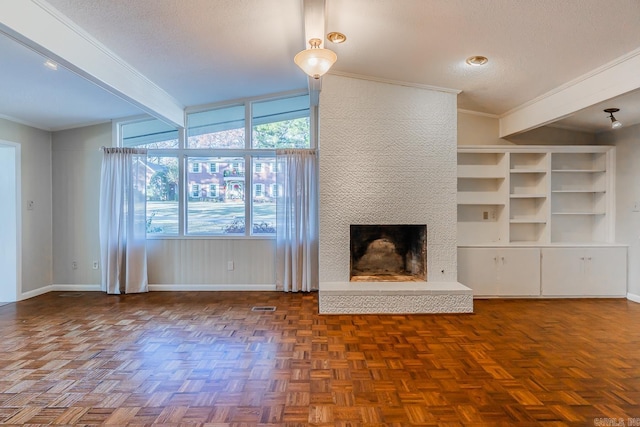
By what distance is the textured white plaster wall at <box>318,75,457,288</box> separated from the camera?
4250 millimetres

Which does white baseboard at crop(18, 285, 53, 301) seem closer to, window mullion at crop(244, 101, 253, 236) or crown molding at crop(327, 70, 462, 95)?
window mullion at crop(244, 101, 253, 236)

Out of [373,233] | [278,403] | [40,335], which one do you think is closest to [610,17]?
[373,233]

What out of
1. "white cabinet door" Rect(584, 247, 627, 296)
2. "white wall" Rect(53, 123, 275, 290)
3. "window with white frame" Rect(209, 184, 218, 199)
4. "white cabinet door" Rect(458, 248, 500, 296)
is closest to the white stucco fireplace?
"white cabinet door" Rect(458, 248, 500, 296)

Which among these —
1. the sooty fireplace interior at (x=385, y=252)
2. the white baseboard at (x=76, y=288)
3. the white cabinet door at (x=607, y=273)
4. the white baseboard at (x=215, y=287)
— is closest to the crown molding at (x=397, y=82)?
the sooty fireplace interior at (x=385, y=252)

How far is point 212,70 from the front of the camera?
3.95 m

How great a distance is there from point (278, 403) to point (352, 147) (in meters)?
3.00

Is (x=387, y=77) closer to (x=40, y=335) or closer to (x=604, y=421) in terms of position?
(x=604, y=421)

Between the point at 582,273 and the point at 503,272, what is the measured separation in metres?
1.10

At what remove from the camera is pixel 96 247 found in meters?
5.16

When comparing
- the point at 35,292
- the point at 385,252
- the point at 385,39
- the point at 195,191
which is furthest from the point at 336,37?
the point at 35,292

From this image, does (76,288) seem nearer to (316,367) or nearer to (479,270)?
(316,367)

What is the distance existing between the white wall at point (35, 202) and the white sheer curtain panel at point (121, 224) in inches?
34.1

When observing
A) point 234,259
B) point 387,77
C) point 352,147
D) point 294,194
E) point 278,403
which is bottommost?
point 278,403

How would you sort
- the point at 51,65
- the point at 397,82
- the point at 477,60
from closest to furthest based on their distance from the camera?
the point at 51,65, the point at 477,60, the point at 397,82
